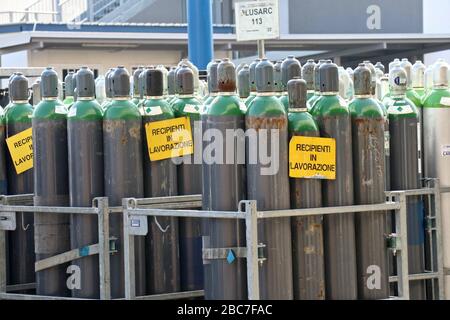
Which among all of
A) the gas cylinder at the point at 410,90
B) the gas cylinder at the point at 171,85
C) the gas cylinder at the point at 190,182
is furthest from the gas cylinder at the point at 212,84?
the gas cylinder at the point at 410,90

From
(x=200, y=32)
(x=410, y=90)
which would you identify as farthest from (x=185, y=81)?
(x=200, y=32)

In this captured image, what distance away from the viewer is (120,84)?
512 cm

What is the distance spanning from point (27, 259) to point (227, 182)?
177 cm

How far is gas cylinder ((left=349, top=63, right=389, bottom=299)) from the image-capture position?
4746 mm

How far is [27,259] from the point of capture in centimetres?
572

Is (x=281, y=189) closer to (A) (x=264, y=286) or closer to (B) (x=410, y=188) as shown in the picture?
(A) (x=264, y=286)

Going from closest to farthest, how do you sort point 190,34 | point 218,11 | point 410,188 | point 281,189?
1. point 281,189
2. point 410,188
3. point 190,34
4. point 218,11

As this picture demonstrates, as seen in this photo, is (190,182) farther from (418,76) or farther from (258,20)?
(258,20)

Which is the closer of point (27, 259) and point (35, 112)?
point (35, 112)

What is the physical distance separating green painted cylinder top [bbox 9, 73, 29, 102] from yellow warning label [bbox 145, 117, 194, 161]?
3.47 ft

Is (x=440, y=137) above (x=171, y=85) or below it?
below

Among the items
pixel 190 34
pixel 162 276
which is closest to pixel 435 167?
pixel 162 276

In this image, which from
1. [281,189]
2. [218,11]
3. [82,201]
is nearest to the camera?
[281,189]

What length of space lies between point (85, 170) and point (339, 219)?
55.3 inches
